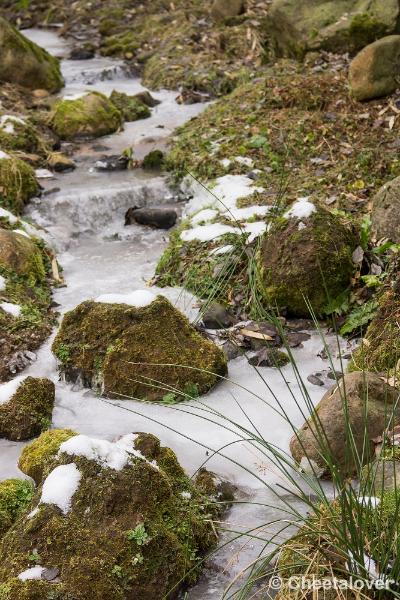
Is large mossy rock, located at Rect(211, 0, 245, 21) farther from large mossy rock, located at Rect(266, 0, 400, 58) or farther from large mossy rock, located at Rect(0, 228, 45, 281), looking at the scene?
large mossy rock, located at Rect(0, 228, 45, 281)

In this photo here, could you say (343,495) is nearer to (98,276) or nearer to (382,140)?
(98,276)

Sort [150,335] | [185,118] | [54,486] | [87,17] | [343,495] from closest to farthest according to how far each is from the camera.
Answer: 1. [343,495]
2. [54,486]
3. [150,335]
4. [185,118]
5. [87,17]

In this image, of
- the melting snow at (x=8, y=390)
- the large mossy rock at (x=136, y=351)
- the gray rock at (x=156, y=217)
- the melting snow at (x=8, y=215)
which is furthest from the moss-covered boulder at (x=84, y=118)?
the melting snow at (x=8, y=390)

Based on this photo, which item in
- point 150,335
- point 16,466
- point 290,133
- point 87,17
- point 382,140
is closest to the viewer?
point 16,466

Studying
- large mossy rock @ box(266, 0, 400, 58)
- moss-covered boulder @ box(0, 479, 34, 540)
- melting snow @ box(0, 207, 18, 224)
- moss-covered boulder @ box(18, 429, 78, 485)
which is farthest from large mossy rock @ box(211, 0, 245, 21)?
moss-covered boulder @ box(0, 479, 34, 540)

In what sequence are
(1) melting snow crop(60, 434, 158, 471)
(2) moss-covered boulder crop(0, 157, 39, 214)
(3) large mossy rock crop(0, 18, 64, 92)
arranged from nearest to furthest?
(1) melting snow crop(60, 434, 158, 471) < (2) moss-covered boulder crop(0, 157, 39, 214) < (3) large mossy rock crop(0, 18, 64, 92)

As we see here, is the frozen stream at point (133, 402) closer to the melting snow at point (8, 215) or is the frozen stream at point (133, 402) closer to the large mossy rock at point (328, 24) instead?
the melting snow at point (8, 215)

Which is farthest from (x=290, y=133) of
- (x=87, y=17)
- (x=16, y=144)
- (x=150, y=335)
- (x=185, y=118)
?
(x=87, y=17)

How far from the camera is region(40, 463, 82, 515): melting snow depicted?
315 cm

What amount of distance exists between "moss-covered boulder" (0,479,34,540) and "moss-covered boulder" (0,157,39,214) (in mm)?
4439

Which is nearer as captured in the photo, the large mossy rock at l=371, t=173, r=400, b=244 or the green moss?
the large mossy rock at l=371, t=173, r=400, b=244

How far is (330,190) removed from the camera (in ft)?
22.9

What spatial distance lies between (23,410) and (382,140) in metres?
4.92

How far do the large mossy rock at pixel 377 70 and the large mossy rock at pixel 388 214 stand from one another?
9.54 feet
